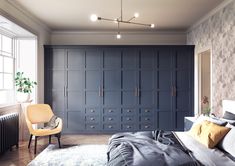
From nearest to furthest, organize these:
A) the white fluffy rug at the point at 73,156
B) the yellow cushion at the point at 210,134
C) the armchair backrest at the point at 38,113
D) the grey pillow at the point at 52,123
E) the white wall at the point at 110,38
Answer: the yellow cushion at the point at 210,134 < the white fluffy rug at the point at 73,156 < the grey pillow at the point at 52,123 < the armchair backrest at the point at 38,113 < the white wall at the point at 110,38

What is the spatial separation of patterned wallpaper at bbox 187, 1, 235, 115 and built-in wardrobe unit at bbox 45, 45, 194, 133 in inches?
47.0

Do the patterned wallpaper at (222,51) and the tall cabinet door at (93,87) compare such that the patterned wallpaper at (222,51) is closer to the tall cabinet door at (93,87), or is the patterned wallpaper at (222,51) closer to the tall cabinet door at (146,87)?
the tall cabinet door at (146,87)

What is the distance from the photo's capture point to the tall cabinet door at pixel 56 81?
20.0ft

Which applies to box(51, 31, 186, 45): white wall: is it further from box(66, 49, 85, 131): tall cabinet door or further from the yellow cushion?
the yellow cushion

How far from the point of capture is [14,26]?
467cm

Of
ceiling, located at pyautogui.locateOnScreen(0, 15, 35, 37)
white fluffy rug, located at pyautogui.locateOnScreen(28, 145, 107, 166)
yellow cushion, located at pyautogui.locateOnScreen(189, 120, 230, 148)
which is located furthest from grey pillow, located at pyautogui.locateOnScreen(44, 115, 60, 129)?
yellow cushion, located at pyautogui.locateOnScreen(189, 120, 230, 148)

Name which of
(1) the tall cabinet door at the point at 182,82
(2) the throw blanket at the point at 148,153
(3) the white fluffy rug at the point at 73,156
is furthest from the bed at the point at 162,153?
(1) the tall cabinet door at the point at 182,82

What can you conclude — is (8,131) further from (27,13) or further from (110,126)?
(110,126)

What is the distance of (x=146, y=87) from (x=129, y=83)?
43 cm

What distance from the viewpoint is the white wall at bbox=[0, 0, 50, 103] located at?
4141 mm

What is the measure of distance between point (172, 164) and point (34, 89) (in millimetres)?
4228

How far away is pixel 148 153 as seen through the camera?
7.94 feet

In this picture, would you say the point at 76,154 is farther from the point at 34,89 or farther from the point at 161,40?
the point at 161,40

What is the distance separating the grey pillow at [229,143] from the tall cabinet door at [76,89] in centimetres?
386
